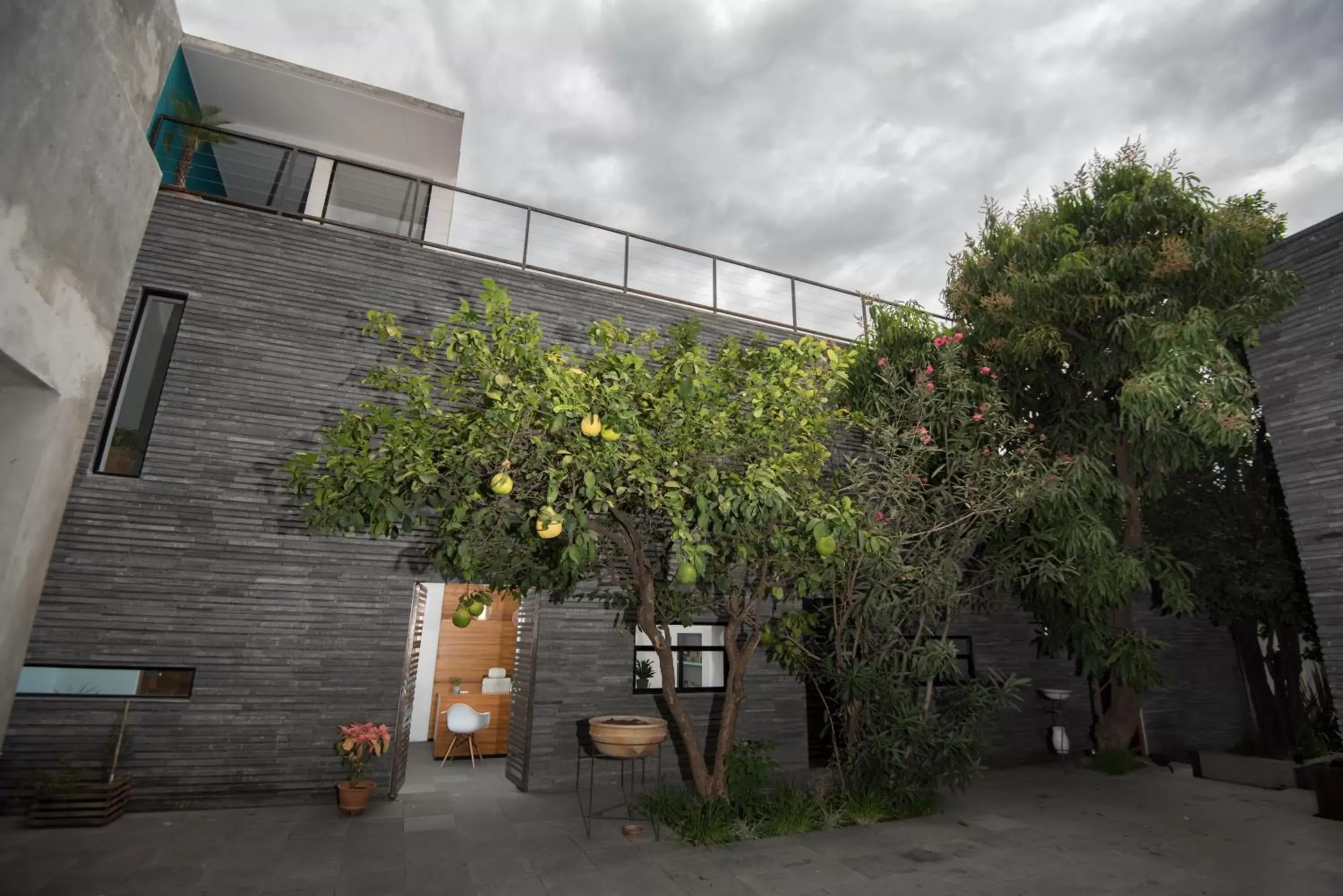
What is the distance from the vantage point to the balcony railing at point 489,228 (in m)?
6.91

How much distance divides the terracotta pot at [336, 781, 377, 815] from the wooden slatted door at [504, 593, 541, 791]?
1.46 metres

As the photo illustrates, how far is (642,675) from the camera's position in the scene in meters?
6.77

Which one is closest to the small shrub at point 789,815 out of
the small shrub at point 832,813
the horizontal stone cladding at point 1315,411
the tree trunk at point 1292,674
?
the small shrub at point 832,813

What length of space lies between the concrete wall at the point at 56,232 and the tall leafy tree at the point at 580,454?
114cm

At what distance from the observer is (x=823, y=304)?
900 cm

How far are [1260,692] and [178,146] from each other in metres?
15.0

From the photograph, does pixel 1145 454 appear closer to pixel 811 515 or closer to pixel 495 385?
pixel 811 515

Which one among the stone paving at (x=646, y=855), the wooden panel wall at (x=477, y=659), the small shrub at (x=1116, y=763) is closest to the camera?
the stone paving at (x=646, y=855)

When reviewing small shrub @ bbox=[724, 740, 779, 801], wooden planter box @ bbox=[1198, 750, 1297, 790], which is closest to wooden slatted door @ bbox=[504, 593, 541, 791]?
small shrub @ bbox=[724, 740, 779, 801]

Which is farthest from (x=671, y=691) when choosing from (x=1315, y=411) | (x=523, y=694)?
(x=1315, y=411)

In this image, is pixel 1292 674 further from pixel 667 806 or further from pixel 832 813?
pixel 667 806

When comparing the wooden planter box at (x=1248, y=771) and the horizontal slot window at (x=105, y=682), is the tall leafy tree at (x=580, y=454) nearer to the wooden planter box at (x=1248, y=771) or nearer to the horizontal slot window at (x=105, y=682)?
the horizontal slot window at (x=105, y=682)

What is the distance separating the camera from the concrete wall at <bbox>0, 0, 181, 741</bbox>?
2.06 m

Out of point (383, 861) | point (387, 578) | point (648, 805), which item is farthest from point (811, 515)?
point (387, 578)
